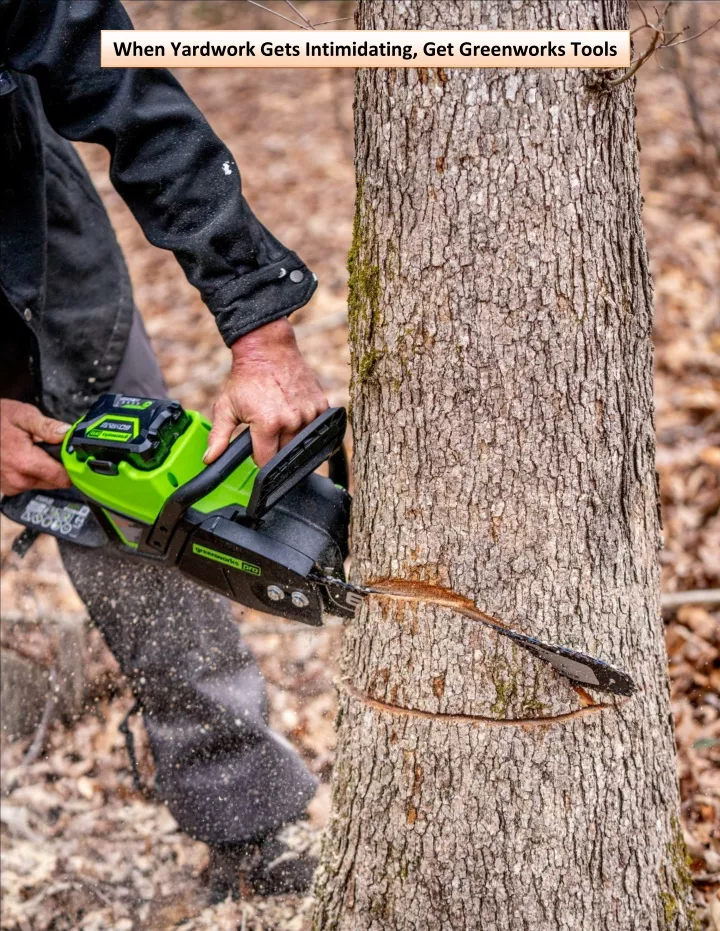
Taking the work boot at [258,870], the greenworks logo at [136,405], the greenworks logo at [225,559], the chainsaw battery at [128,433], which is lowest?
the work boot at [258,870]

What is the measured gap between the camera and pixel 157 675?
234 centimetres

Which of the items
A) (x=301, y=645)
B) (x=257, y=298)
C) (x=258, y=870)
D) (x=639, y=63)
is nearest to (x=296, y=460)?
(x=257, y=298)

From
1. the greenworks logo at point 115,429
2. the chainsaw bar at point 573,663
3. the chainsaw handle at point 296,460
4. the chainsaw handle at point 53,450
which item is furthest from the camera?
the chainsaw handle at point 53,450

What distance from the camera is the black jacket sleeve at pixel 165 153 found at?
1.72m

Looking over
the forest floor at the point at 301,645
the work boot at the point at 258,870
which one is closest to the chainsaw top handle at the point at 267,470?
the work boot at the point at 258,870

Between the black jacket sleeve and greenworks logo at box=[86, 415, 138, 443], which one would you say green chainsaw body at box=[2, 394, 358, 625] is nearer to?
greenworks logo at box=[86, 415, 138, 443]

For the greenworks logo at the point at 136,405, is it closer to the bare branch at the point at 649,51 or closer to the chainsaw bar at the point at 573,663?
the chainsaw bar at the point at 573,663

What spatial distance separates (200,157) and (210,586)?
3.12ft

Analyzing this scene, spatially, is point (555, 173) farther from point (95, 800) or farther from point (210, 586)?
point (95, 800)

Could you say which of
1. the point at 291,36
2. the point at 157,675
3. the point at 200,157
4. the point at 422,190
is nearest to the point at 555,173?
the point at 422,190

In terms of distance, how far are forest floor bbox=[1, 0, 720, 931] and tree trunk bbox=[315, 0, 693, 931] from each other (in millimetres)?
546

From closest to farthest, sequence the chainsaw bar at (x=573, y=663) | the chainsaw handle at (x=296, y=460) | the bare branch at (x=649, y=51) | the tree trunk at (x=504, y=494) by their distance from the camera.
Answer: the bare branch at (x=649, y=51) < the tree trunk at (x=504, y=494) < the chainsaw bar at (x=573, y=663) < the chainsaw handle at (x=296, y=460)

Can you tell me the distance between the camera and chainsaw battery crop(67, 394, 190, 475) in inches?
71.9

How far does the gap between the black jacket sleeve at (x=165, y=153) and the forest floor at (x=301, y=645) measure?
153 cm
